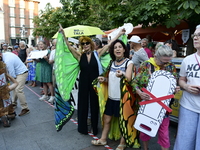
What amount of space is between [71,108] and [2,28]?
50868mm

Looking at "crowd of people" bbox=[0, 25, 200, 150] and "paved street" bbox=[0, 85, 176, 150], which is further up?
"crowd of people" bbox=[0, 25, 200, 150]

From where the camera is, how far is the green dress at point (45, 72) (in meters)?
5.81

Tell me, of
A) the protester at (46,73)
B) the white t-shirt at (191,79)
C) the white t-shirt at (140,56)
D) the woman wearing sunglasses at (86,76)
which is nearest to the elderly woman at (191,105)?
the white t-shirt at (191,79)

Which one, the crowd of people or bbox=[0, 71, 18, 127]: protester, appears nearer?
the crowd of people

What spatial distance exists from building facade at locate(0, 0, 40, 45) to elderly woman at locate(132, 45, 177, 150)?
155 ft

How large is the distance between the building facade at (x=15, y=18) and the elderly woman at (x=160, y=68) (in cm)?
4736

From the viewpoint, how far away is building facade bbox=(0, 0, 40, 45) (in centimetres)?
4753

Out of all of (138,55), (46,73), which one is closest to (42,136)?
(138,55)

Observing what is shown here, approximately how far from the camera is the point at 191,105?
2.13 metres

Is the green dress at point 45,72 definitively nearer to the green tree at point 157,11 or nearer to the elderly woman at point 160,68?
the green tree at point 157,11

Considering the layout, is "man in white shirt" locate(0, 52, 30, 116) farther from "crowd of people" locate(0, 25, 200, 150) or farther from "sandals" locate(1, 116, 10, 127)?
"sandals" locate(1, 116, 10, 127)

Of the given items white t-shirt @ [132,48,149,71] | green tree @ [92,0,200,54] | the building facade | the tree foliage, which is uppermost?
the building facade

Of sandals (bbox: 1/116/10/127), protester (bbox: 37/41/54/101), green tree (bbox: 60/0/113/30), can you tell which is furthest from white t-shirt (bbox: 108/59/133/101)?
green tree (bbox: 60/0/113/30)

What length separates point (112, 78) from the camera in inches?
117
